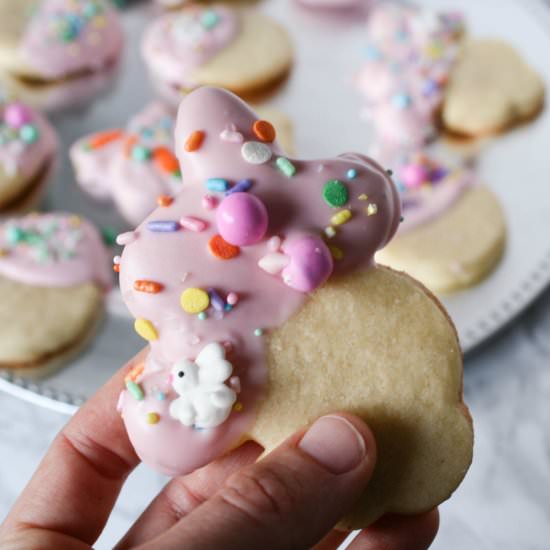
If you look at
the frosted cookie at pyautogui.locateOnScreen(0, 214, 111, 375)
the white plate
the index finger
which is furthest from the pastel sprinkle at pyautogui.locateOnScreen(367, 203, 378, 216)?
the frosted cookie at pyautogui.locateOnScreen(0, 214, 111, 375)

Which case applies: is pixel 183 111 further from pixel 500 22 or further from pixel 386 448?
pixel 500 22

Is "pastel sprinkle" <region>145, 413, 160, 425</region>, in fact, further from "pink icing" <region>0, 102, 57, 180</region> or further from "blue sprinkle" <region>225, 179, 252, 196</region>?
"pink icing" <region>0, 102, 57, 180</region>

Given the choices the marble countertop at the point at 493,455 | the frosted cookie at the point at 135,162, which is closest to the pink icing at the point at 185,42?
the frosted cookie at the point at 135,162

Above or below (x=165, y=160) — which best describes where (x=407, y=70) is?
above

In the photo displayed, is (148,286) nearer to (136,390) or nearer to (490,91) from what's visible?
(136,390)

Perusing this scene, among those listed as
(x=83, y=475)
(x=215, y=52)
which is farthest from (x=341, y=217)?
(x=215, y=52)

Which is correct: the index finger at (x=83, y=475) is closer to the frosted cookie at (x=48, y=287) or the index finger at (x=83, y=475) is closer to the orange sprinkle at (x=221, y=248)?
the orange sprinkle at (x=221, y=248)
